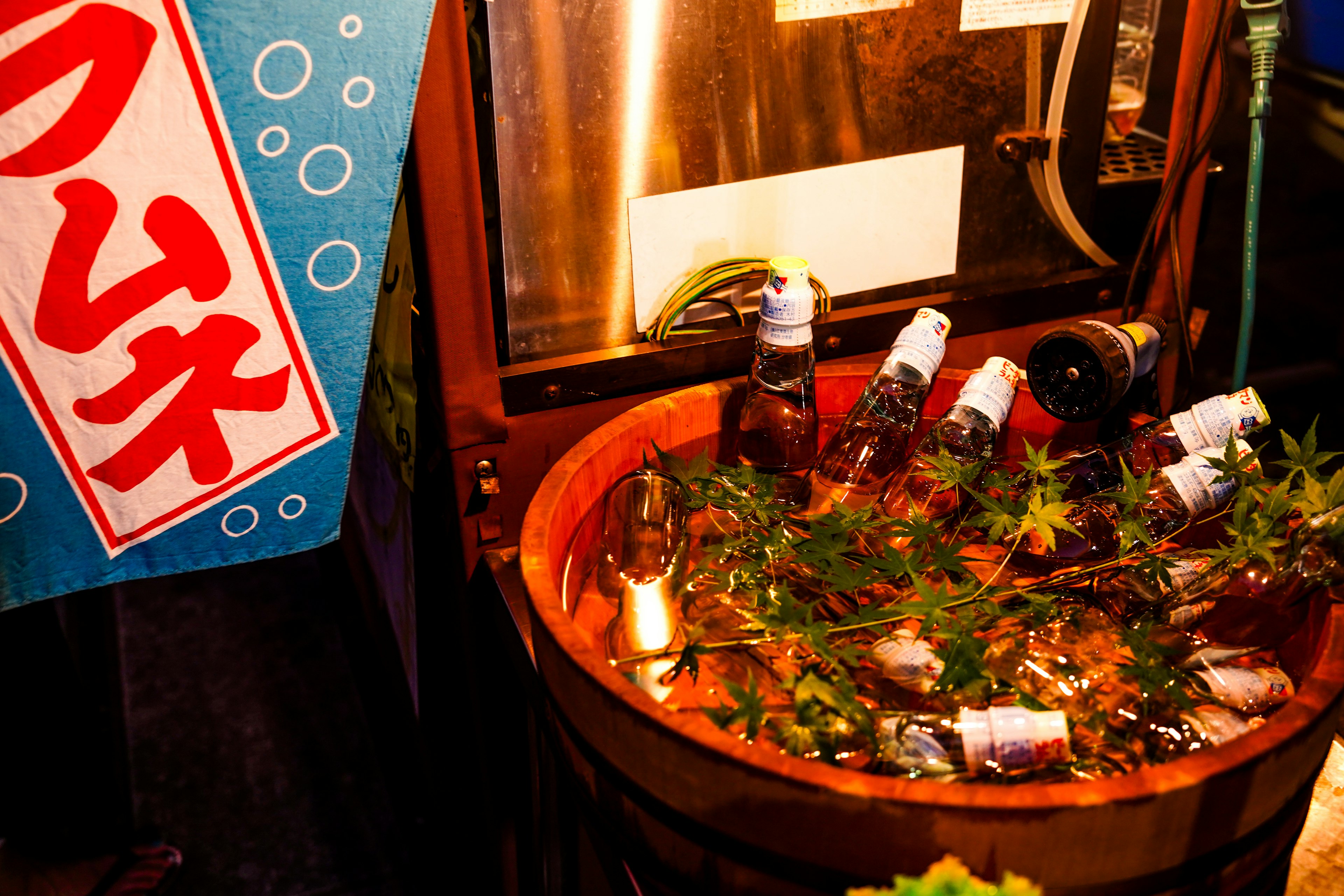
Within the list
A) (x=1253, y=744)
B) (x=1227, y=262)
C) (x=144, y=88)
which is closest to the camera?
(x=1253, y=744)

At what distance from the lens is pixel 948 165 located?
4.55ft

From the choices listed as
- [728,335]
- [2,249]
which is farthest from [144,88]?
[728,335]

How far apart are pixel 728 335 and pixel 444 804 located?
3.44ft

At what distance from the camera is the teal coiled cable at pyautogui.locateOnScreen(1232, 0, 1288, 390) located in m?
1.27

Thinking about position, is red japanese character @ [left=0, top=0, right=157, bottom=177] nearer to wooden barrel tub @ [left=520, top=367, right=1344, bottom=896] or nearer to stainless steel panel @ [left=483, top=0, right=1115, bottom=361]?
stainless steel panel @ [left=483, top=0, right=1115, bottom=361]

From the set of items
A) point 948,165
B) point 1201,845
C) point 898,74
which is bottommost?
point 1201,845

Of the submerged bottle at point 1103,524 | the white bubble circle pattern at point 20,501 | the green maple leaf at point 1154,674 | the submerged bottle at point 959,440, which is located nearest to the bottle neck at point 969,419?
the submerged bottle at point 959,440

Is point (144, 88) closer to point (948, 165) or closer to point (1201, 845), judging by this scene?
point (948, 165)

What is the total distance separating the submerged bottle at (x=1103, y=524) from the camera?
107 centimetres

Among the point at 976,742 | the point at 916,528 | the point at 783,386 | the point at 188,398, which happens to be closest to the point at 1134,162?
the point at 783,386

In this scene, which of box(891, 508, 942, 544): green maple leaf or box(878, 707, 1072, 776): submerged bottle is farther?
box(891, 508, 942, 544): green maple leaf

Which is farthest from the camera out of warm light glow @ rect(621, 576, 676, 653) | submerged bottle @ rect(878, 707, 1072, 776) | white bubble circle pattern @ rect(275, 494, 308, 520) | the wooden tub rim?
white bubble circle pattern @ rect(275, 494, 308, 520)

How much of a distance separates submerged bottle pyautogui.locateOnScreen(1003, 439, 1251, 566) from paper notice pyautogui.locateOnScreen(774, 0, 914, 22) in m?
0.67

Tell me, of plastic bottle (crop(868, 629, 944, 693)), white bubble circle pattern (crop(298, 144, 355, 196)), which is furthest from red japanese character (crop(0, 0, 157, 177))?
plastic bottle (crop(868, 629, 944, 693))
